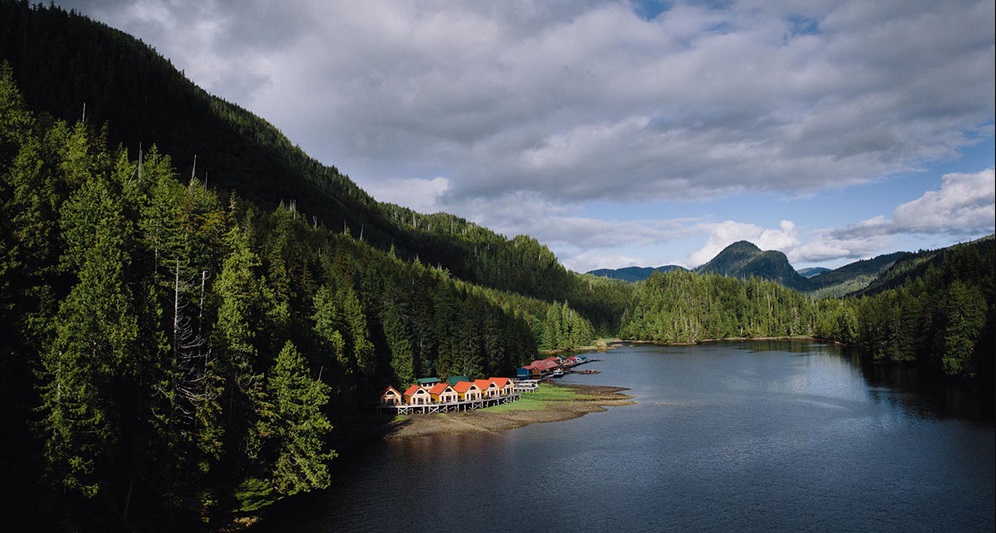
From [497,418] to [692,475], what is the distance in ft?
111

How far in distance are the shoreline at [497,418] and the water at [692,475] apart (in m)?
3.31

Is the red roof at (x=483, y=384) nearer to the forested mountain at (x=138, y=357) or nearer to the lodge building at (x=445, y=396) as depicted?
the lodge building at (x=445, y=396)

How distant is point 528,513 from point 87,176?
4229cm

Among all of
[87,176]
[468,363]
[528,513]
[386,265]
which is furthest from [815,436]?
[386,265]

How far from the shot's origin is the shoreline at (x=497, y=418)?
242ft

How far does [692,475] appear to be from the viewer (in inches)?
2104

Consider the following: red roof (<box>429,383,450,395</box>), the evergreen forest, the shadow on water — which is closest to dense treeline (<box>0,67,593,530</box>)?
the evergreen forest

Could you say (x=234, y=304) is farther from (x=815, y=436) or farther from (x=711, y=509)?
(x=815, y=436)

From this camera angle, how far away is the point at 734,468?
5500cm

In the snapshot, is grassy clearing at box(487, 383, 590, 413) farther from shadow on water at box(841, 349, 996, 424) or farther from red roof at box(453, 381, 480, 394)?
shadow on water at box(841, 349, 996, 424)

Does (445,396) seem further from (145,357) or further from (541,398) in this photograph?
(145,357)

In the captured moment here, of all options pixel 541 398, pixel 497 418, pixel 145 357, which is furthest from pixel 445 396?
pixel 145 357

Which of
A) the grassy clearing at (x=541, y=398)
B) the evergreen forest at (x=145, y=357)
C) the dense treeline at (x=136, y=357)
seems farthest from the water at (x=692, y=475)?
the grassy clearing at (x=541, y=398)

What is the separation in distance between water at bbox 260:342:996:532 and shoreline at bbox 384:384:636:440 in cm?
331
